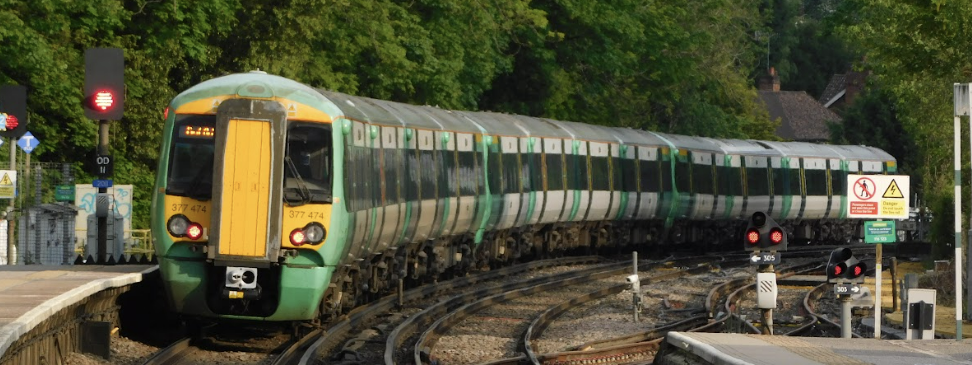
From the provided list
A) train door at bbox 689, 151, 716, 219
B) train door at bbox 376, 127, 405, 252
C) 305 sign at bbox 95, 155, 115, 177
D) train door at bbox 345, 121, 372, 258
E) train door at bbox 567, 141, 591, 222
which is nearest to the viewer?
train door at bbox 345, 121, 372, 258

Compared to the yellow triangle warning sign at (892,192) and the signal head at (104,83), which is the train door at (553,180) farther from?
the yellow triangle warning sign at (892,192)

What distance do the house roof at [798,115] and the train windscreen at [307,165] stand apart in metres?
100

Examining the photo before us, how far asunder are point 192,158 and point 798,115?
105583 mm

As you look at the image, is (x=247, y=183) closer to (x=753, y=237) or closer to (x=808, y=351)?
(x=753, y=237)

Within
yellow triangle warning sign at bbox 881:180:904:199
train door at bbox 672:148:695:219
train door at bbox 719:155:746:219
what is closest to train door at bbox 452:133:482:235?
yellow triangle warning sign at bbox 881:180:904:199

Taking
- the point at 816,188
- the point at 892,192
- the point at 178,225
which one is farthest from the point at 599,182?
the point at 178,225

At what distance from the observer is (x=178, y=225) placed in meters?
17.7

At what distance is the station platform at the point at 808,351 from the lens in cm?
1362

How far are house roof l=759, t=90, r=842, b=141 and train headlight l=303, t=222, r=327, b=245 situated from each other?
100506 millimetres

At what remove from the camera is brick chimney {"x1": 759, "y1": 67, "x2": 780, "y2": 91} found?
125 m

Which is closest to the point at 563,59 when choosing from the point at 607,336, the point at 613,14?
the point at 613,14

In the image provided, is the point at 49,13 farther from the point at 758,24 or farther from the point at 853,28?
the point at 758,24

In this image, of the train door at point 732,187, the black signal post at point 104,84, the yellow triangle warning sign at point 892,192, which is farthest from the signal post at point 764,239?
the train door at point 732,187

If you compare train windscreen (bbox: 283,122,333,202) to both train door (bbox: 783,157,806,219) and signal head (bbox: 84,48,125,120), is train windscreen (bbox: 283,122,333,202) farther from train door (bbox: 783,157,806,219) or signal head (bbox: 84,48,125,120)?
train door (bbox: 783,157,806,219)
